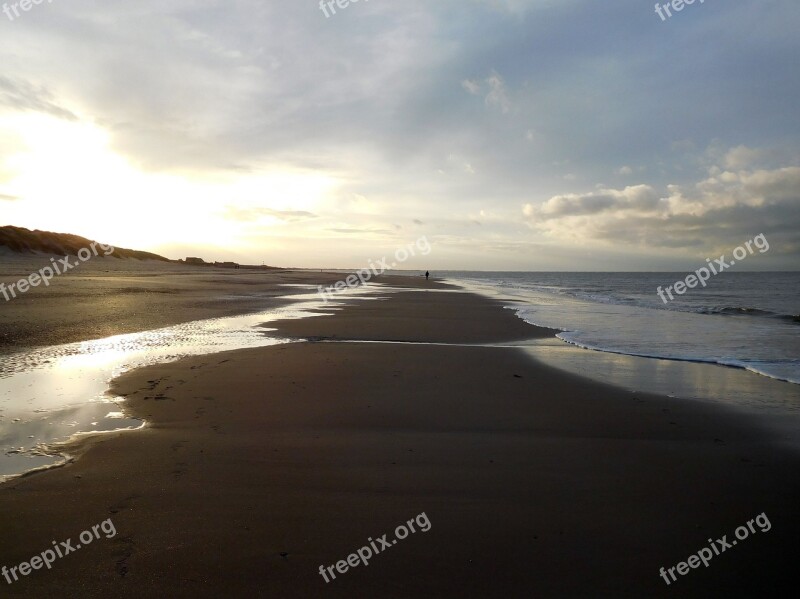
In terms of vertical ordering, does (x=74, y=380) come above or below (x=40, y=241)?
below

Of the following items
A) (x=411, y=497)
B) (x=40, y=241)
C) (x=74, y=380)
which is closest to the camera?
(x=411, y=497)

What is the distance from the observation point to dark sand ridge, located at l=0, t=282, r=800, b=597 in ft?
11.2

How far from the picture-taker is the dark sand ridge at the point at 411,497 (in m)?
3.40

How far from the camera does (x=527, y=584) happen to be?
335cm

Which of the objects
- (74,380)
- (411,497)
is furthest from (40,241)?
(411,497)

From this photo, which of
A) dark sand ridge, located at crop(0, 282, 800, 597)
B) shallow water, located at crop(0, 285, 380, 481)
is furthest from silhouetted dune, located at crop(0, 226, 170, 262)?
dark sand ridge, located at crop(0, 282, 800, 597)

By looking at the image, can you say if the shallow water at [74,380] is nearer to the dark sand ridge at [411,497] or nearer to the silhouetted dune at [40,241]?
the dark sand ridge at [411,497]

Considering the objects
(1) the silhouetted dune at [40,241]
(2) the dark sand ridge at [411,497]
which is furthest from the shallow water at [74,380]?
(1) the silhouetted dune at [40,241]

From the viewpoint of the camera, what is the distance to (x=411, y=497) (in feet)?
14.9

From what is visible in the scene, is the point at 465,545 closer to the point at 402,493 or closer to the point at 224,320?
the point at 402,493

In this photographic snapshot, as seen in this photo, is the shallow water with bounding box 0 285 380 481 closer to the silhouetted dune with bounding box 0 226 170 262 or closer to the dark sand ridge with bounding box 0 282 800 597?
the dark sand ridge with bounding box 0 282 800 597

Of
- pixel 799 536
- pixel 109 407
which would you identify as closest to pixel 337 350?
pixel 109 407

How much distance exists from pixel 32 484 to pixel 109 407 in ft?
9.56

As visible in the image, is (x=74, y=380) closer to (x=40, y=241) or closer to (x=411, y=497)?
(x=411, y=497)
